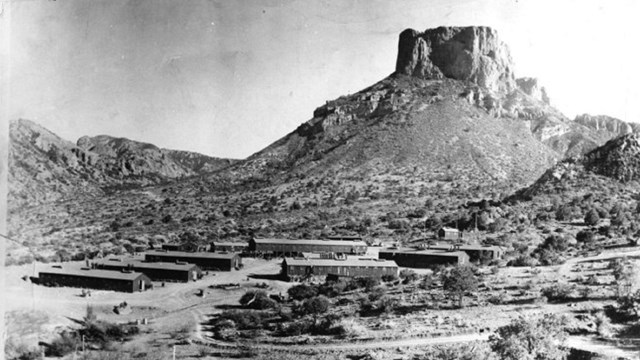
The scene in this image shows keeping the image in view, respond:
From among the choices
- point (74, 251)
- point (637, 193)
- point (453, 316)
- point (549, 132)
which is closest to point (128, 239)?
point (74, 251)

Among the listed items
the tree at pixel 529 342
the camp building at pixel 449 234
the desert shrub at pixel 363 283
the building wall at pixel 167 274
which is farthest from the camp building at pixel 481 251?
the tree at pixel 529 342

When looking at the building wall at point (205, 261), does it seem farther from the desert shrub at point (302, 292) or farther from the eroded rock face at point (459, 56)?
the eroded rock face at point (459, 56)

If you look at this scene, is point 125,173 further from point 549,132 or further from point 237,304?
point 237,304

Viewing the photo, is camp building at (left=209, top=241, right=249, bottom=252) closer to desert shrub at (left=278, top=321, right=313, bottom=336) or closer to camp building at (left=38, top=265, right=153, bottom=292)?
camp building at (left=38, top=265, right=153, bottom=292)

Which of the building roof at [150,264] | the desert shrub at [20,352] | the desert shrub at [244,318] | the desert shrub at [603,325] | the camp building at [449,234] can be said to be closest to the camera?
the desert shrub at [603,325]

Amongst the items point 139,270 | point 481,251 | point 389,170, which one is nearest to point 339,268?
point 481,251

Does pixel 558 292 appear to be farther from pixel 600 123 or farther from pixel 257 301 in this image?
pixel 600 123

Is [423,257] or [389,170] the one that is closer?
[423,257]
